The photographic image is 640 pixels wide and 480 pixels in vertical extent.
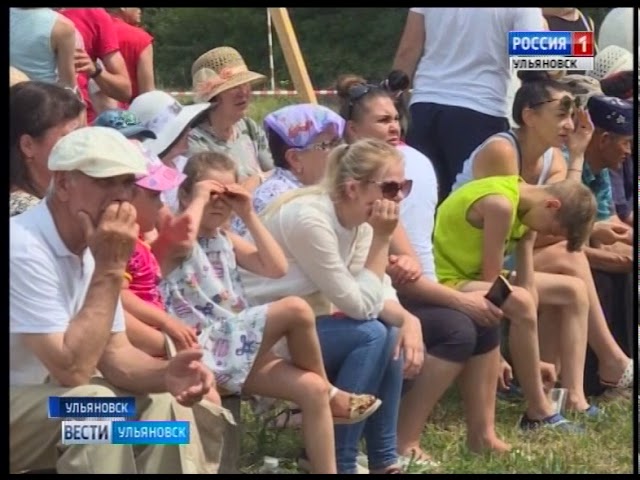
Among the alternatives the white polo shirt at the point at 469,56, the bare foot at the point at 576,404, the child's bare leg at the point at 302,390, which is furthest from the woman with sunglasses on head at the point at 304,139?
the bare foot at the point at 576,404

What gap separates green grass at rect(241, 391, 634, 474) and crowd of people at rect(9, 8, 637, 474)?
2.0 inches

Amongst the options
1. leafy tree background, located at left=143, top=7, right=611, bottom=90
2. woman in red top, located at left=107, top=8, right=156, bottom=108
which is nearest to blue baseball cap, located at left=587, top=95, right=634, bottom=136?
leafy tree background, located at left=143, top=7, right=611, bottom=90

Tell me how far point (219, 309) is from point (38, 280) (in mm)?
612

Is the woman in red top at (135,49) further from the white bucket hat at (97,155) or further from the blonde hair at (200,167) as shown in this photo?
the white bucket hat at (97,155)

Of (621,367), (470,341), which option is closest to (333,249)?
(470,341)

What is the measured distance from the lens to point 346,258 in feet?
14.9

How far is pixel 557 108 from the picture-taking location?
4.87 m

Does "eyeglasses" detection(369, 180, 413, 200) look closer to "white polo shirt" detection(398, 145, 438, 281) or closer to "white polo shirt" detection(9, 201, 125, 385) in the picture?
"white polo shirt" detection(398, 145, 438, 281)

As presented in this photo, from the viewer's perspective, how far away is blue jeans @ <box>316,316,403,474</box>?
450 centimetres

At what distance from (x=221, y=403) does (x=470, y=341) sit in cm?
86

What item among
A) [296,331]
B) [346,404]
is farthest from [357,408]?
[296,331]

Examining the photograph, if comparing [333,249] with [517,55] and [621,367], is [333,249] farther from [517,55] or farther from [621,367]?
[621,367]

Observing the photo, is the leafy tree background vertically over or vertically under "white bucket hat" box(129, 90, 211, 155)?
over
